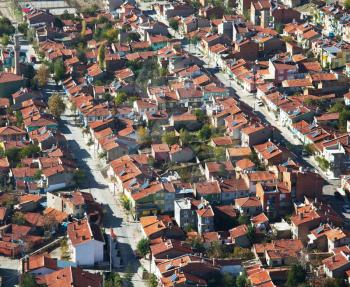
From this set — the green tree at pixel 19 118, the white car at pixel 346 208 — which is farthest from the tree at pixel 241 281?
the green tree at pixel 19 118

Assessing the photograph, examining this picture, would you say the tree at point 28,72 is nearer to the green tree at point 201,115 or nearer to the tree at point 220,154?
the green tree at point 201,115

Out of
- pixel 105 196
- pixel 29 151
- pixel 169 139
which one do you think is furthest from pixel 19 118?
pixel 105 196

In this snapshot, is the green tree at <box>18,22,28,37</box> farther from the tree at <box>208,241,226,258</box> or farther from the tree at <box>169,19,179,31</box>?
the tree at <box>208,241,226,258</box>

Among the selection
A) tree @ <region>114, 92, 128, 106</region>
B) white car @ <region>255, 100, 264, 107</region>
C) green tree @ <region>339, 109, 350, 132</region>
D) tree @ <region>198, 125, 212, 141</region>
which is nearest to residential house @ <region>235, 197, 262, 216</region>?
tree @ <region>198, 125, 212, 141</region>

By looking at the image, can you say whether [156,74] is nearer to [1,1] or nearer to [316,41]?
[316,41]

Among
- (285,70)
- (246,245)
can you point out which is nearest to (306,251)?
(246,245)

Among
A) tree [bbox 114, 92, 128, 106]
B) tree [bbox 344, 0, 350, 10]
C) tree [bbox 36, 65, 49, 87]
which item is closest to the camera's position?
tree [bbox 114, 92, 128, 106]
